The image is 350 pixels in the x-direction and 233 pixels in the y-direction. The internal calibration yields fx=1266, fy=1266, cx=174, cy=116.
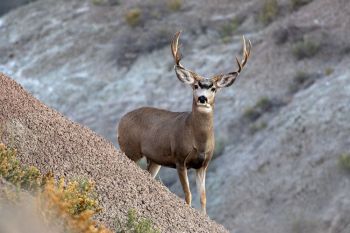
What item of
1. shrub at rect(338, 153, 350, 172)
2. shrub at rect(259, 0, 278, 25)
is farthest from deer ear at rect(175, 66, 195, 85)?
shrub at rect(259, 0, 278, 25)

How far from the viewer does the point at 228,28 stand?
129 ft

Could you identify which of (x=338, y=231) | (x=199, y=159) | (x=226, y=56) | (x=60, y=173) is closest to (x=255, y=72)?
(x=226, y=56)

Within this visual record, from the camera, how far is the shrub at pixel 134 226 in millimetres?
12102

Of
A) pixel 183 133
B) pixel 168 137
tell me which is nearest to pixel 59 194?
pixel 183 133

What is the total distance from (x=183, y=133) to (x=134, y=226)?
5362 millimetres

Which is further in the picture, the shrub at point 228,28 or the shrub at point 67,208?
the shrub at point 228,28

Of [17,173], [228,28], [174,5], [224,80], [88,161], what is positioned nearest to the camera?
[17,173]

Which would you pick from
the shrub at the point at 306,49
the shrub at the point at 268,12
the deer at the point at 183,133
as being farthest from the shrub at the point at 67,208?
the shrub at the point at 268,12

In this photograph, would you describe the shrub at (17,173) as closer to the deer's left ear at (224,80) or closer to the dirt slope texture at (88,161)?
the dirt slope texture at (88,161)

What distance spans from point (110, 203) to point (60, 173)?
1.95 feet

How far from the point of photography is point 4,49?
42844 millimetres

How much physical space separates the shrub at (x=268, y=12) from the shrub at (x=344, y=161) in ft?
34.9

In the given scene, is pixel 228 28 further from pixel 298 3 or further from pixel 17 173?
pixel 17 173

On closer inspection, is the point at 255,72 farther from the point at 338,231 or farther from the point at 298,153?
the point at 338,231
